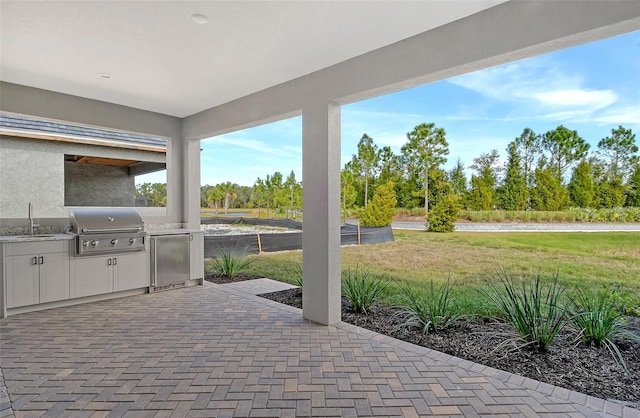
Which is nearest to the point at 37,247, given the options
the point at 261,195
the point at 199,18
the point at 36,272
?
the point at 36,272

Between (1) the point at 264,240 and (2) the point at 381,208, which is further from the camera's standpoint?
(1) the point at 264,240

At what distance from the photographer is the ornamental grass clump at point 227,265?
6.59 metres

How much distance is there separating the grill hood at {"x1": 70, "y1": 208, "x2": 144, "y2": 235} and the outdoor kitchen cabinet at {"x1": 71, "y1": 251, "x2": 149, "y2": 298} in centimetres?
36

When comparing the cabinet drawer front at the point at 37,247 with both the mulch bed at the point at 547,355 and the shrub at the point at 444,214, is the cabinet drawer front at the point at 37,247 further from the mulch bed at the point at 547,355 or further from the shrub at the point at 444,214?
the shrub at the point at 444,214

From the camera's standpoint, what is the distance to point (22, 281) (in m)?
4.18

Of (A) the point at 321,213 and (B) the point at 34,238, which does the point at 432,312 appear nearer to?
(A) the point at 321,213

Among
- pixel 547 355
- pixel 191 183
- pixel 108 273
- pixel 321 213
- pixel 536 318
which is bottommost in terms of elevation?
pixel 547 355

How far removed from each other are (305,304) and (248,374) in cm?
147

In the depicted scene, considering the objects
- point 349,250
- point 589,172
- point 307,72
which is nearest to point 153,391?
point 307,72

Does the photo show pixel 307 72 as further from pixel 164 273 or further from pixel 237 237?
pixel 237 237

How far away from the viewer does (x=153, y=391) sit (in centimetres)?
251

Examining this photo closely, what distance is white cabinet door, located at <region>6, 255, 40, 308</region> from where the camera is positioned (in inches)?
161

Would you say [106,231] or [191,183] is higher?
[191,183]

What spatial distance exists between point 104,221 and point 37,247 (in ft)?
2.63
